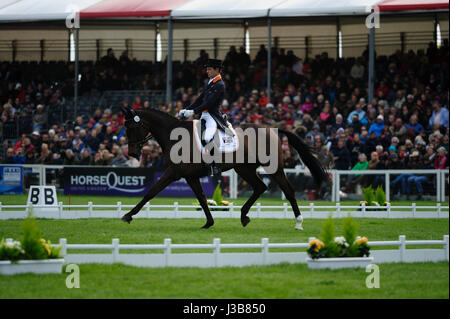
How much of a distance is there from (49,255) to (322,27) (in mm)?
27481

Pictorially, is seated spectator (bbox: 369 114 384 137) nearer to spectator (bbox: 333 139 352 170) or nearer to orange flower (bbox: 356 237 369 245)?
spectator (bbox: 333 139 352 170)

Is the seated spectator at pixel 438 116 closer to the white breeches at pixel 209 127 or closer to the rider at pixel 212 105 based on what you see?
the rider at pixel 212 105

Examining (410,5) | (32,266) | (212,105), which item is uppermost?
(410,5)

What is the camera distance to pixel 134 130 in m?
13.7

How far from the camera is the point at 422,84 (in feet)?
87.1

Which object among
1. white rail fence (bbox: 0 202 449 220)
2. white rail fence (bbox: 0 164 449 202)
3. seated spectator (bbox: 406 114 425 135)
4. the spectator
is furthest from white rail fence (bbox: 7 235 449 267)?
seated spectator (bbox: 406 114 425 135)

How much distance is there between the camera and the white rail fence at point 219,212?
15859mm

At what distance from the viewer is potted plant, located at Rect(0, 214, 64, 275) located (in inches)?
329

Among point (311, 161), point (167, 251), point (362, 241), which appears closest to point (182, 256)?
point (167, 251)

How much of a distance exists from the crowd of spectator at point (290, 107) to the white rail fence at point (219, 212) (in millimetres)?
3223

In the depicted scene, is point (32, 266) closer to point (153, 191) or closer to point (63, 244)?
point (63, 244)

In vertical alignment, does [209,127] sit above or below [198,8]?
below

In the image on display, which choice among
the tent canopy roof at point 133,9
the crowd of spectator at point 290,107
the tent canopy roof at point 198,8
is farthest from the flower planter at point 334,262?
the tent canopy roof at point 133,9

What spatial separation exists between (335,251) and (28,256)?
3.59m
